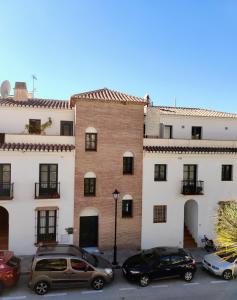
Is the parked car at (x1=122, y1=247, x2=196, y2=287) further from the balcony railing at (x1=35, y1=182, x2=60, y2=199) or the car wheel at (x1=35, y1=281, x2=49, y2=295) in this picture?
the balcony railing at (x1=35, y1=182, x2=60, y2=199)

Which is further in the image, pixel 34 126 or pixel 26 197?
pixel 34 126

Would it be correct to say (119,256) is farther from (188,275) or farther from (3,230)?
(3,230)

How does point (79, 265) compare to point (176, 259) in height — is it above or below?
above

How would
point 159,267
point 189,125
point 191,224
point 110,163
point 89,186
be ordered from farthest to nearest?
1. point 189,125
2. point 191,224
3. point 110,163
4. point 89,186
5. point 159,267

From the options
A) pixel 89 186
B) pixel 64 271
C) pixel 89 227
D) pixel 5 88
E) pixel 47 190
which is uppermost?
pixel 5 88

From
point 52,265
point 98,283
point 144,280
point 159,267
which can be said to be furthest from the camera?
point 159,267

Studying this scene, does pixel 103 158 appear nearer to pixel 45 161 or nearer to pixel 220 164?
pixel 45 161

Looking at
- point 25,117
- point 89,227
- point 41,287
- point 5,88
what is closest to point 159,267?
point 41,287

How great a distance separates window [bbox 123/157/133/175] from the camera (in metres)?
20.8

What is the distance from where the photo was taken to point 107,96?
20703 millimetres

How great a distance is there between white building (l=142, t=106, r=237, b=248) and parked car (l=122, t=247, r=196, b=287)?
15.0 feet

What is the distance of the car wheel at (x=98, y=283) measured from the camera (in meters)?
14.9

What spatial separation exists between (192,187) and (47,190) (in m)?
9.95

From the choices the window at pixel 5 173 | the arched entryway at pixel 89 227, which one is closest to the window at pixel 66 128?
the window at pixel 5 173
